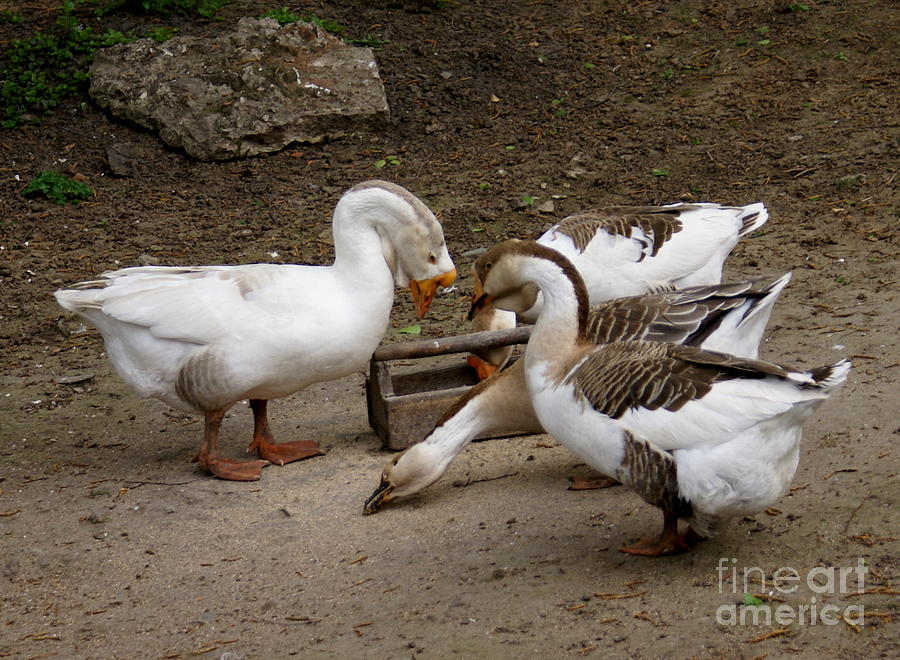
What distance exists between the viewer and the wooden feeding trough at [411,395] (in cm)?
525

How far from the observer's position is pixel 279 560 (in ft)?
14.0

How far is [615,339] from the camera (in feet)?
15.1

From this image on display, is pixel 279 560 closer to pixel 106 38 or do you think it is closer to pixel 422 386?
pixel 422 386

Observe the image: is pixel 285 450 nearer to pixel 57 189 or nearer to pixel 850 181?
pixel 57 189

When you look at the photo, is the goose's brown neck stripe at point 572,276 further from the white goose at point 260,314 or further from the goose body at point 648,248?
the goose body at point 648,248

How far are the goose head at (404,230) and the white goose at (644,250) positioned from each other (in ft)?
2.83

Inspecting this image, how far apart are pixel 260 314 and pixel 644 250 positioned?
2.42 meters

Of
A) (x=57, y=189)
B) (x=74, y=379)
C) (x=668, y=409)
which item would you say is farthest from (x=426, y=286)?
(x=57, y=189)

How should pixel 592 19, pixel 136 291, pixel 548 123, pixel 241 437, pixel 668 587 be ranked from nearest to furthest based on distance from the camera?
pixel 668 587
pixel 136 291
pixel 241 437
pixel 548 123
pixel 592 19

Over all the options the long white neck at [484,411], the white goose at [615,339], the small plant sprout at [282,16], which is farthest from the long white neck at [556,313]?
the small plant sprout at [282,16]

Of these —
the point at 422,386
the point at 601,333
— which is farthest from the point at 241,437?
the point at 601,333

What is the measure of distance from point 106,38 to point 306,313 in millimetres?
6925

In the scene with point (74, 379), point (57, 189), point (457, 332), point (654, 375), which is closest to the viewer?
point (654, 375)

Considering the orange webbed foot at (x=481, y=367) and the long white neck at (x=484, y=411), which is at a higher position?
the long white neck at (x=484, y=411)
